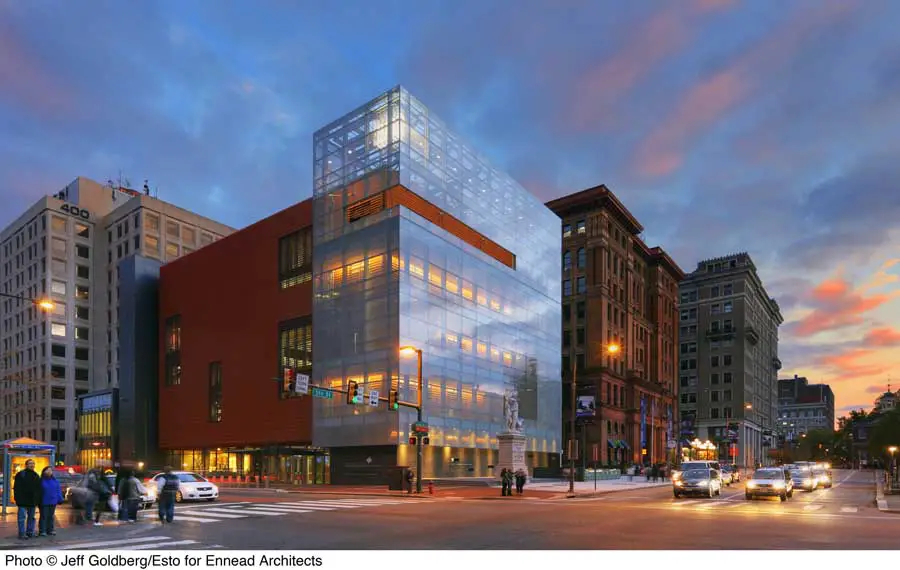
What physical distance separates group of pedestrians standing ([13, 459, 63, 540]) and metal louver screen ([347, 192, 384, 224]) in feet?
128

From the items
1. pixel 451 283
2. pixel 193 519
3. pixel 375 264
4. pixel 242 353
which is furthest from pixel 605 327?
pixel 193 519

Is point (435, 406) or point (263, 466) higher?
point (435, 406)

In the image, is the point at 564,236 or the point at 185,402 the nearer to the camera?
the point at 185,402

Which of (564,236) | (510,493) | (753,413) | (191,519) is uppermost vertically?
(564,236)

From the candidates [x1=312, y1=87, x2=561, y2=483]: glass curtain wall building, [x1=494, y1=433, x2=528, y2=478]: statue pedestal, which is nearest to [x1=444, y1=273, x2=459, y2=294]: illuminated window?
[x1=312, y1=87, x2=561, y2=483]: glass curtain wall building

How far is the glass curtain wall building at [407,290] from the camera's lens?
173 ft

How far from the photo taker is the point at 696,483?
36.7 metres

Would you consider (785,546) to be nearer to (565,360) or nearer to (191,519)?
(191,519)

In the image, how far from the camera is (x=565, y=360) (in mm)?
93750

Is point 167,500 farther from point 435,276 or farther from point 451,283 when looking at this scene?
point 451,283

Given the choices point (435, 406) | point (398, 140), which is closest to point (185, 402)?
point (435, 406)

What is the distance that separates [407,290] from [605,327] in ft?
144

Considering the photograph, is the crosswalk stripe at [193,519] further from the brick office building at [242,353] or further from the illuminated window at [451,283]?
the illuminated window at [451,283]

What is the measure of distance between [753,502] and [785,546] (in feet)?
60.3
